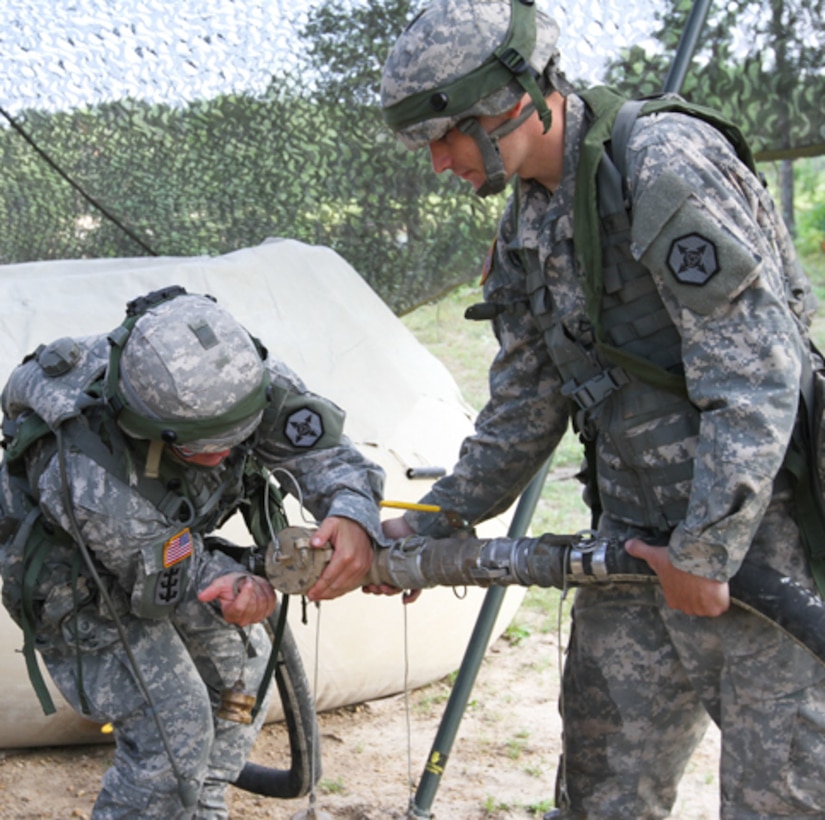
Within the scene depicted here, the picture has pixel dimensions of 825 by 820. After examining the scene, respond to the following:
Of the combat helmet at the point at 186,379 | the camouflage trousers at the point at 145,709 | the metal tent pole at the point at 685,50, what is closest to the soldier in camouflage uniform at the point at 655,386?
the combat helmet at the point at 186,379

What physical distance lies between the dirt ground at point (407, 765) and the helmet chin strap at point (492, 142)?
198cm

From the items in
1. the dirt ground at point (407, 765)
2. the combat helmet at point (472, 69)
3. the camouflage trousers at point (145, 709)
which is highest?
the combat helmet at point (472, 69)

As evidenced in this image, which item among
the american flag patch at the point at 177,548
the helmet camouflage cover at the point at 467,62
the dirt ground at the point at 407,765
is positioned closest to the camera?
the helmet camouflage cover at the point at 467,62

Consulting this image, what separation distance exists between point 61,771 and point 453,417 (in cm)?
200

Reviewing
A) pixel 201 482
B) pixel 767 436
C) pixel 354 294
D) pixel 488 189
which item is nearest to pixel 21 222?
pixel 354 294

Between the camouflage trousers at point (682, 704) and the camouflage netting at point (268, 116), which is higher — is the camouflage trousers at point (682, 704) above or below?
below

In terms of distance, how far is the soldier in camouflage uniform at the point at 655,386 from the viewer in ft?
7.23

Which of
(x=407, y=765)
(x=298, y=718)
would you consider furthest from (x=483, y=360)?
(x=298, y=718)

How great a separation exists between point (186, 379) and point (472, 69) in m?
0.95

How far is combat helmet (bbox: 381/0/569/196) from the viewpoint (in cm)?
235

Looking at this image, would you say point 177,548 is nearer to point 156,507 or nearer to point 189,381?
point 156,507

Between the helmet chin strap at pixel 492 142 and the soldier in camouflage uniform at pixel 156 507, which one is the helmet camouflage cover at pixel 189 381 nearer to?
the soldier in camouflage uniform at pixel 156 507

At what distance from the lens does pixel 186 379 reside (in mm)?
2781

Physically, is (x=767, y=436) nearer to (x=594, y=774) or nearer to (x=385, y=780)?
(x=594, y=774)
